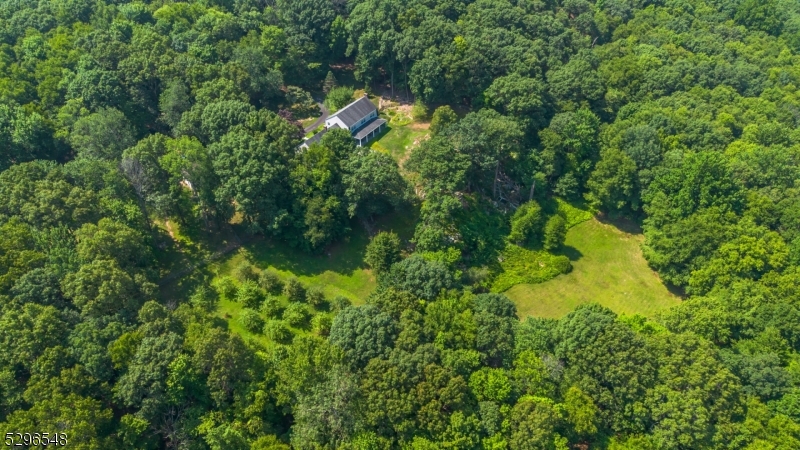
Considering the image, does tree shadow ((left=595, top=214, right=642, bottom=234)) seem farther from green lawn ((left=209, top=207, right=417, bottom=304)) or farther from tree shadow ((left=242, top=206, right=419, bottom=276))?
green lawn ((left=209, top=207, right=417, bottom=304))

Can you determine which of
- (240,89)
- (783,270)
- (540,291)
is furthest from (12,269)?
(783,270)

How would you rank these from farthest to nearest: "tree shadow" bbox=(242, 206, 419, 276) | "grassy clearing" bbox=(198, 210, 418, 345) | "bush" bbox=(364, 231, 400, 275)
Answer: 1. "tree shadow" bbox=(242, 206, 419, 276)
2. "grassy clearing" bbox=(198, 210, 418, 345)
3. "bush" bbox=(364, 231, 400, 275)

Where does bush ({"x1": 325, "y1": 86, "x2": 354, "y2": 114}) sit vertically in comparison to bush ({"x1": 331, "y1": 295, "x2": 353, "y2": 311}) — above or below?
above

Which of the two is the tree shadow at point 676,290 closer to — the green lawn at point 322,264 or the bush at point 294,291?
the green lawn at point 322,264

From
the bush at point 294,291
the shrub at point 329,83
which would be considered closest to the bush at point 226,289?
the bush at point 294,291

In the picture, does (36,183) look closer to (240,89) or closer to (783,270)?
(240,89)

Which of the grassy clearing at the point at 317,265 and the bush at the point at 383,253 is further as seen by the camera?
the grassy clearing at the point at 317,265

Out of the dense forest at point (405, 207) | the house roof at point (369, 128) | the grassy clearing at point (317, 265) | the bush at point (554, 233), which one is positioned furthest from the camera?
the house roof at point (369, 128)

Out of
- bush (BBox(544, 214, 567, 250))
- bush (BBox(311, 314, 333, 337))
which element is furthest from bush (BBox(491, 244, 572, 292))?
bush (BBox(311, 314, 333, 337))
